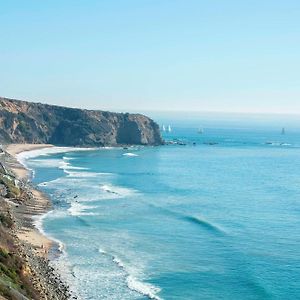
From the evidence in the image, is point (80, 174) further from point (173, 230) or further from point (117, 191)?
point (173, 230)

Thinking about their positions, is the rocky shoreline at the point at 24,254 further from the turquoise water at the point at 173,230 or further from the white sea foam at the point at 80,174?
the white sea foam at the point at 80,174

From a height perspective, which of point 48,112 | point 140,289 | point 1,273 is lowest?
point 140,289

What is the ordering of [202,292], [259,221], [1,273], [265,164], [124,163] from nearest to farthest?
[1,273] → [202,292] → [259,221] → [124,163] → [265,164]

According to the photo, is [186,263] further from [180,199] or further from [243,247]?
[180,199]

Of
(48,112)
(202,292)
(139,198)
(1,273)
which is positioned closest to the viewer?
(1,273)

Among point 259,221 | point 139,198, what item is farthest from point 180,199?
point 259,221

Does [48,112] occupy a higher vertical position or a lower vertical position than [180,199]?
higher

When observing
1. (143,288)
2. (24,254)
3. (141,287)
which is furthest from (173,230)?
(24,254)

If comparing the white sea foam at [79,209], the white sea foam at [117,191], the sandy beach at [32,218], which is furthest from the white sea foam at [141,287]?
the white sea foam at [117,191]

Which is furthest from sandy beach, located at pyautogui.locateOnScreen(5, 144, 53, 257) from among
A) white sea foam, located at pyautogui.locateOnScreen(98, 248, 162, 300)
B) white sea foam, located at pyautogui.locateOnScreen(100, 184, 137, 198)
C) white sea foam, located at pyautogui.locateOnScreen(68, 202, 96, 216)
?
white sea foam, located at pyautogui.locateOnScreen(100, 184, 137, 198)
